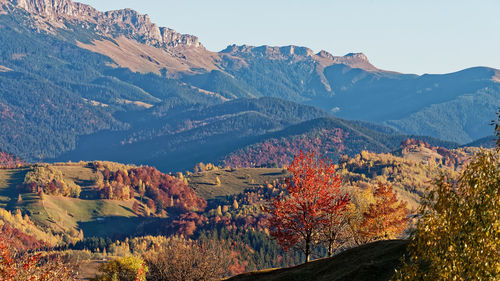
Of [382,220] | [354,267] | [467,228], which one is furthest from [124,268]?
[467,228]

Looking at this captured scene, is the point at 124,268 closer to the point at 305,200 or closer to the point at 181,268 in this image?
the point at 181,268

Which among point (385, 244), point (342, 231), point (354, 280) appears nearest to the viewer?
point (354, 280)

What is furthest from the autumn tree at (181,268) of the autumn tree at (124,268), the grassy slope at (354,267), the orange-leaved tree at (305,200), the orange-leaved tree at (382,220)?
the orange-leaved tree at (382,220)

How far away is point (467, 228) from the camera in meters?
31.0

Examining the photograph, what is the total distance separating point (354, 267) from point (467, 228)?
28.7 metres

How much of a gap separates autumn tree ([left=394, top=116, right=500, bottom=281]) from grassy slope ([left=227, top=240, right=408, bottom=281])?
61.7 ft

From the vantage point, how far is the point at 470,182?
32094 mm

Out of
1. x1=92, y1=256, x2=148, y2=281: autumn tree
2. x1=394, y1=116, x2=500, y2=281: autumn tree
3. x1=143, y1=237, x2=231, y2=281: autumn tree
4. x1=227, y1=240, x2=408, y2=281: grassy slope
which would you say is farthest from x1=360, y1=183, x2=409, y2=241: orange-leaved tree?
x1=394, y1=116, x2=500, y2=281: autumn tree

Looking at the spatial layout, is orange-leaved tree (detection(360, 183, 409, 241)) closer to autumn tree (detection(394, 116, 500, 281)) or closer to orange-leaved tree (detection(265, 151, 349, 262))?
orange-leaved tree (detection(265, 151, 349, 262))

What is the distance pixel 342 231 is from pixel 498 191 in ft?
191

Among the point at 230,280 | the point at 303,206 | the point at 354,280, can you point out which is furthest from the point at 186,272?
the point at 354,280

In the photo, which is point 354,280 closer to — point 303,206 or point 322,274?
point 322,274

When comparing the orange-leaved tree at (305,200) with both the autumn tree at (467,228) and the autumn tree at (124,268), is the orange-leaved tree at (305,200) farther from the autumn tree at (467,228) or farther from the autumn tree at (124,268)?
the autumn tree at (467,228)

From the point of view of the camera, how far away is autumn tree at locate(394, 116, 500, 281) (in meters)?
30.0
